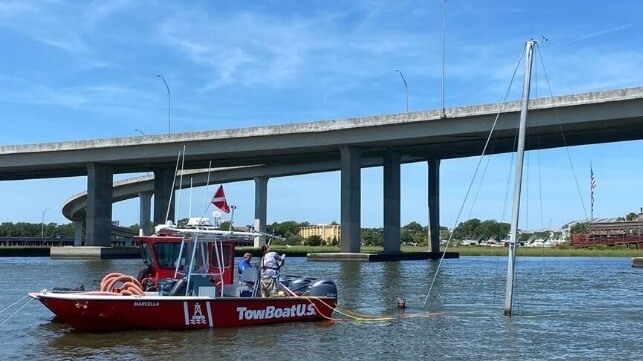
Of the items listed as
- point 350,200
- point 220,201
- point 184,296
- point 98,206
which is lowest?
point 184,296

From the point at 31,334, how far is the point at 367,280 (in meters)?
25.6

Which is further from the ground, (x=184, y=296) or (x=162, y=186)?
(x=162, y=186)

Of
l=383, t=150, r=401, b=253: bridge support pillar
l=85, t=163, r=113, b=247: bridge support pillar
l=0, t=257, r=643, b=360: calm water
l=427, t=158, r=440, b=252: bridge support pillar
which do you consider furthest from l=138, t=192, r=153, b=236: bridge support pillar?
l=0, t=257, r=643, b=360: calm water

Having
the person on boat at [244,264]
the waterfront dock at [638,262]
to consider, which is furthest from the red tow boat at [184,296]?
the waterfront dock at [638,262]

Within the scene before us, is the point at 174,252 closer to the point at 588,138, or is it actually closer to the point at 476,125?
the point at 476,125

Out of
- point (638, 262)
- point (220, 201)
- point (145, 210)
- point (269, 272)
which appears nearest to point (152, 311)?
point (220, 201)

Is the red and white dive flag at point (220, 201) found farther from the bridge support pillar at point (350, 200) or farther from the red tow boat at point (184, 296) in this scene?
the bridge support pillar at point (350, 200)

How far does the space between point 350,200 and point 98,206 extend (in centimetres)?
2961

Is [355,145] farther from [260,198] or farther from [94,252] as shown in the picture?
[260,198]

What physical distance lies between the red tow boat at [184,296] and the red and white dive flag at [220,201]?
67 cm

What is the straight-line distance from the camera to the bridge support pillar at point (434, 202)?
98.7 metres

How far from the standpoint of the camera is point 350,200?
3091 inches

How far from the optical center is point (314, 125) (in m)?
78.4

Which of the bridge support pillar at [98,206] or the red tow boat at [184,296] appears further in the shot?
the bridge support pillar at [98,206]
